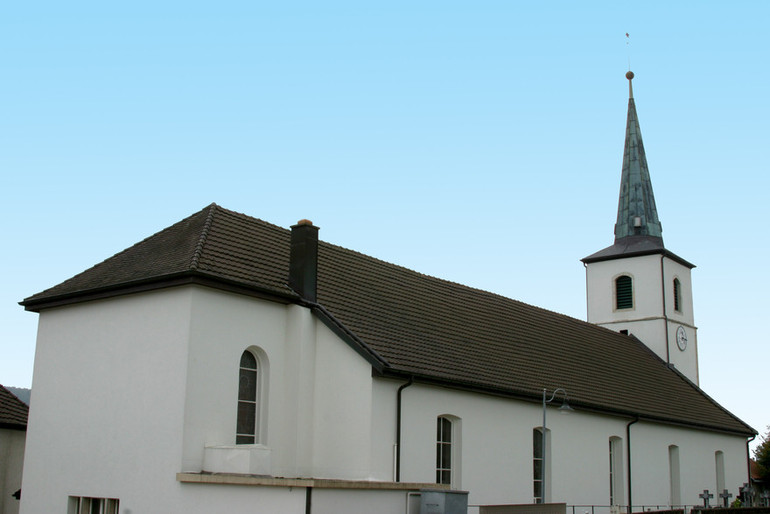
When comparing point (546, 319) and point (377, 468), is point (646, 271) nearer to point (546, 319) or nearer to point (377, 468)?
point (546, 319)

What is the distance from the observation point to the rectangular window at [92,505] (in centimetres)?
1922

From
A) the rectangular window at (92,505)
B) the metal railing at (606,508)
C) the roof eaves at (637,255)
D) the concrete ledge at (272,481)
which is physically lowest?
the metal railing at (606,508)

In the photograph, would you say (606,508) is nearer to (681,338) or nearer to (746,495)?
(746,495)

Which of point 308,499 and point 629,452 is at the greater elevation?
point 629,452

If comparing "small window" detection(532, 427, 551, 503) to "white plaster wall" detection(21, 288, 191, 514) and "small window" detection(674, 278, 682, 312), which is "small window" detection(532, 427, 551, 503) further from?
"small window" detection(674, 278, 682, 312)

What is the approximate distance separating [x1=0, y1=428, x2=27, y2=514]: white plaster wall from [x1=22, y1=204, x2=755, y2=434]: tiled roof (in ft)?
21.3

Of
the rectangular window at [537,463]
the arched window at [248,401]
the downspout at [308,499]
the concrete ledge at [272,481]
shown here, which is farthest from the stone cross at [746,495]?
the downspout at [308,499]

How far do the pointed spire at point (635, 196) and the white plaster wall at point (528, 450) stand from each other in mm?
11488

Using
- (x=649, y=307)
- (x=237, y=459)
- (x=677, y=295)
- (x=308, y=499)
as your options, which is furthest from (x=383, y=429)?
(x=677, y=295)

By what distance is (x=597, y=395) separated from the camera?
29.3 metres

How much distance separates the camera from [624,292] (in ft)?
137

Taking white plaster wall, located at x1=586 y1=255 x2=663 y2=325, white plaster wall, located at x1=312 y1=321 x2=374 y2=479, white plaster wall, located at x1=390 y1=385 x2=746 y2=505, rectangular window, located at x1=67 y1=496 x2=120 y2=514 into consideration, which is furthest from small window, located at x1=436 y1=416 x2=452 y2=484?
white plaster wall, located at x1=586 y1=255 x2=663 y2=325

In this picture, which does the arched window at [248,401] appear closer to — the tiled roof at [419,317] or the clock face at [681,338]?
the tiled roof at [419,317]

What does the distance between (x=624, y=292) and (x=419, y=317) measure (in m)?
18.9
